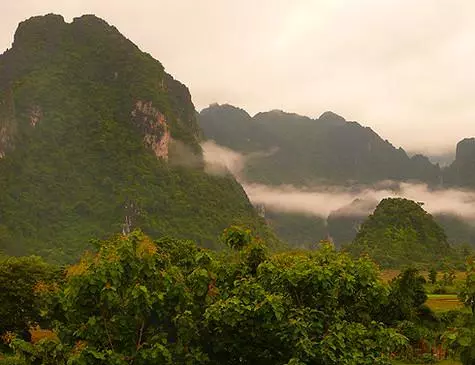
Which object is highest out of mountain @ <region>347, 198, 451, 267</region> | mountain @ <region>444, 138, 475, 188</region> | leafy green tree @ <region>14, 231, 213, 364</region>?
mountain @ <region>444, 138, 475, 188</region>

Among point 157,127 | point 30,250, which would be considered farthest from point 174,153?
point 30,250

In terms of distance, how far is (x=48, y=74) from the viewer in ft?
404

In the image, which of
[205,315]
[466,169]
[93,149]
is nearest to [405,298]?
[205,315]

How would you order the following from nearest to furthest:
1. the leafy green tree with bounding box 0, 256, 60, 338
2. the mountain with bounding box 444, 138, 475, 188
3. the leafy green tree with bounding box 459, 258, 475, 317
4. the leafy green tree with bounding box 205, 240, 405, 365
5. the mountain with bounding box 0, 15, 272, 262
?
1. the leafy green tree with bounding box 205, 240, 405, 365
2. the leafy green tree with bounding box 459, 258, 475, 317
3. the leafy green tree with bounding box 0, 256, 60, 338
4. the mountain with bounding box 0, 15, 272, 262
5. the mountain with bounding box 444, 138, 475, 188

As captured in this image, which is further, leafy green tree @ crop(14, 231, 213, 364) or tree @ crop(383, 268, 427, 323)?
tree @ crop(383, 268, 427, 323)

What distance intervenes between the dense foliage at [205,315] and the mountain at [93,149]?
249 ft

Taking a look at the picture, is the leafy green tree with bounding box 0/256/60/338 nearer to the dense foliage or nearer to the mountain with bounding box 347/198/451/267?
the dense foliage

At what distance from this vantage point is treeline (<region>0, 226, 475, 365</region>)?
553 centimetres

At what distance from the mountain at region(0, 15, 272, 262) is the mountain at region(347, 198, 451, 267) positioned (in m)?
25.5

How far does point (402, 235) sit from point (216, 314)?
84.7 meters

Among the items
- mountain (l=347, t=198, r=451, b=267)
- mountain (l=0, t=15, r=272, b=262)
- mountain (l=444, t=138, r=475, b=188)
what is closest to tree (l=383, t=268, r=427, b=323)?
mountain (l=347, t=198, r=451, b=267)

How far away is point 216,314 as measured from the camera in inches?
220

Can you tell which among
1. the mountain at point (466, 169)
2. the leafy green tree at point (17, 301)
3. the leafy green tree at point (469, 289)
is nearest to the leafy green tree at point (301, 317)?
the leafy green tree at point (469, 289)

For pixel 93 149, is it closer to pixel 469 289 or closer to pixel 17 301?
pixel 17 301
